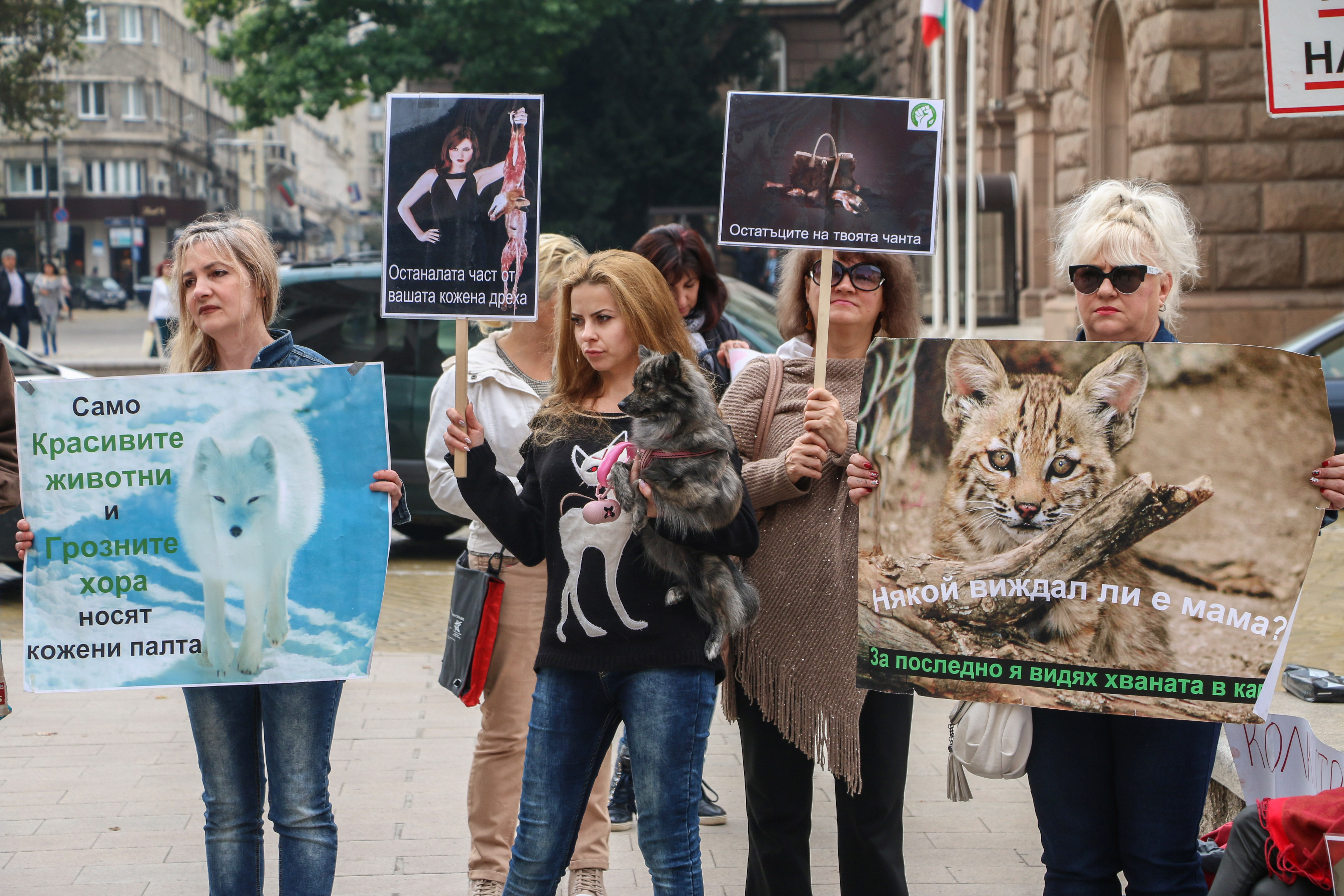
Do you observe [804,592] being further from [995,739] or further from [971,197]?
[971,197]

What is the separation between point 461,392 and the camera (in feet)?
10.6

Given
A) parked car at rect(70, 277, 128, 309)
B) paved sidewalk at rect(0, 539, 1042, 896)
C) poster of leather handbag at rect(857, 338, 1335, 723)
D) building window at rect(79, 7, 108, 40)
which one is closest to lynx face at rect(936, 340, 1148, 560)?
poster of leather handbag at rect(857, 338, 1335, 723)

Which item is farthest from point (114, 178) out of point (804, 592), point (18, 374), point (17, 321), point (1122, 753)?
point (1122, 753)

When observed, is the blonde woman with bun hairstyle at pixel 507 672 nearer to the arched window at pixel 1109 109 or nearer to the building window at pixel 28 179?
the arched window at pixel 1109 109

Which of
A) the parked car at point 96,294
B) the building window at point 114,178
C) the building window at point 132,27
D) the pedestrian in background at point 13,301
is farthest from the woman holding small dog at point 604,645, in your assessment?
the building window at point 132,27

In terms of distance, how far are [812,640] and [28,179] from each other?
75.8m

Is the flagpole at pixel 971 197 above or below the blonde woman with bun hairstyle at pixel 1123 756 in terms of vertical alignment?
above

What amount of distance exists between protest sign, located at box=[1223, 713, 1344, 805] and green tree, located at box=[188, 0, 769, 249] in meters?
23.4

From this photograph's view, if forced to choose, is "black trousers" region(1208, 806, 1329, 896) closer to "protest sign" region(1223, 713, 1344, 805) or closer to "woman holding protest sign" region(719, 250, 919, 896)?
"protest sign" region(1223, 713, 1344, 805)

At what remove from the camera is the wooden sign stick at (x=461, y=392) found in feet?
10.5

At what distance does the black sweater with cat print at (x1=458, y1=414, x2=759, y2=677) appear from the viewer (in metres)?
3.04

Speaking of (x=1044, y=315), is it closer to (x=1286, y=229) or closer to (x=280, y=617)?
(x=1286, y=229)

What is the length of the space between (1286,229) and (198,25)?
2261 centimetres

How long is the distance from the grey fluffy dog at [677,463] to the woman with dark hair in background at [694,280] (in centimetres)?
200
